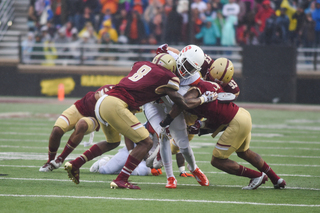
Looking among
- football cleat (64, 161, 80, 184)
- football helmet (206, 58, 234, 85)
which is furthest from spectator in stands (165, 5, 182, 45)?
football cleat (64, 161, 80, 184)

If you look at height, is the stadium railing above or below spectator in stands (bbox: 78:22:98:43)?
below

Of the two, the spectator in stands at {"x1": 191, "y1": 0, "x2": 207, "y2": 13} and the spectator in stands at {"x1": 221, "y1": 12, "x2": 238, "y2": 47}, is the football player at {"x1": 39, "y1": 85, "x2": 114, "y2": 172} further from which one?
the spectator in stands at {"x1": 191, "y1": 0, "x2": 207, "y2": 13}

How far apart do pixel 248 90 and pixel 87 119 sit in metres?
10.8

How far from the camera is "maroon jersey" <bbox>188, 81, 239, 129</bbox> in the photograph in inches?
223

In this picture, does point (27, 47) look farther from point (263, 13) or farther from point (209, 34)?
point (263, 13)

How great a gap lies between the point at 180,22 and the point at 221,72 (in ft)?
38.4

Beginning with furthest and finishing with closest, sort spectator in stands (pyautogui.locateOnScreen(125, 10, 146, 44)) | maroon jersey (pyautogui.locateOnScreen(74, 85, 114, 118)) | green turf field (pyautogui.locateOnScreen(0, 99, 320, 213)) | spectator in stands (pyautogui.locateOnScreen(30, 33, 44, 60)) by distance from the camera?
spectator in stands (pyautogui.locateOnScreen(30, 33, 44, 60)) → spectator in stands (pyautogui.locateOnScreen(125, 10, 146, 44)) → maroon jersey (pyautogui.locateOnScreen(74, 85, 114, 118)) → green turf field (pyautogui.locateOnScreen(0, 99, 320, 213))

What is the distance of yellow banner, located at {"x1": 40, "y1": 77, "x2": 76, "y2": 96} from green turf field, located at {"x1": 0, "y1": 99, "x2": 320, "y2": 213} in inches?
308

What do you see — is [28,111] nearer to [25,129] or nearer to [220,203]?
[25,129]

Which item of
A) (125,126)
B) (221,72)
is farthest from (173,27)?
(125,126)

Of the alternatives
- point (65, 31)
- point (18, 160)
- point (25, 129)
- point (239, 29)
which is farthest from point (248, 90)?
point (18, 160)

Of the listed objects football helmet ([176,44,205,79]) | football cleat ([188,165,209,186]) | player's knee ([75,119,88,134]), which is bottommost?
football cleat ([188,165,209,186])

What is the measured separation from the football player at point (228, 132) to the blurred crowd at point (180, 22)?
11.2 meters

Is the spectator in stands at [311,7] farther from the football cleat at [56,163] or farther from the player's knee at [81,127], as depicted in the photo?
the football cleat at [56,163]
